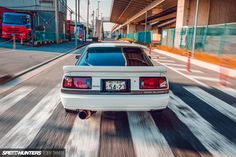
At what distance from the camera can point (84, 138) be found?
378cm

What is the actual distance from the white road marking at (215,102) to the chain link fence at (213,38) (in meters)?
9.43

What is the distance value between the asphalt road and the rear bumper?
0.47 m

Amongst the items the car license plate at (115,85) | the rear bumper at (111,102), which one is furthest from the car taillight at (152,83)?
the car license plate at (115,85)

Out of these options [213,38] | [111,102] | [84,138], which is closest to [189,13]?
[213,38]

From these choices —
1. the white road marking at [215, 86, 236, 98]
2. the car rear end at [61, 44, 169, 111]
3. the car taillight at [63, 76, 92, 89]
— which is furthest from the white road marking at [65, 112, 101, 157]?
the white road marking at [215, 86, 236, 98]

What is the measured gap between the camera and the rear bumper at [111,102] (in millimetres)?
3889

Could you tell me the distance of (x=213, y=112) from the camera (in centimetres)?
529

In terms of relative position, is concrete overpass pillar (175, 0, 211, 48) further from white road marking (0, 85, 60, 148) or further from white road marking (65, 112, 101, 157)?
white road marking (65, 112, 101, 157)

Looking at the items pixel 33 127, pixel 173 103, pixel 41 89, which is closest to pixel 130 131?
pixel 33 127

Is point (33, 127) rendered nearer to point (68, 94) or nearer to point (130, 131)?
point (68, 94)

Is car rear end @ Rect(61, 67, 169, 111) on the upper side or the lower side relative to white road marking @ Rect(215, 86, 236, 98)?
upper

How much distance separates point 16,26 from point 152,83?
2565cm

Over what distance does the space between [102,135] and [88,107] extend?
0.55m

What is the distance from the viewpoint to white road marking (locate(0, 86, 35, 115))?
17.5 feet
